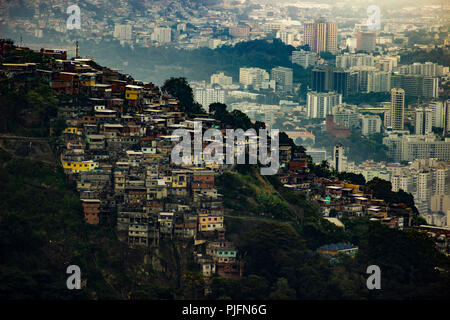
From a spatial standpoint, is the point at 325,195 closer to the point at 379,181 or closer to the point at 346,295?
the point at 379,181

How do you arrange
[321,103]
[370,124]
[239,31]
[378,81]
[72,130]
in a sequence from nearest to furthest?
[72,130] → [370,124] → [321,103] → [378,81] → [239,31]

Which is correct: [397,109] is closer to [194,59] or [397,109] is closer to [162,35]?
[194,59]

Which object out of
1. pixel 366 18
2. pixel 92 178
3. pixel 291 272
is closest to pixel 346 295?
pixel 291 272

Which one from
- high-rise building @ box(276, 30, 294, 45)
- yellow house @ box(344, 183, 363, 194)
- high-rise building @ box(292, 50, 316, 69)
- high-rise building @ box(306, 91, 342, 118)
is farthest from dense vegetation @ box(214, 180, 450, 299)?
high-rise building @ box(276, 30, 294, 45)

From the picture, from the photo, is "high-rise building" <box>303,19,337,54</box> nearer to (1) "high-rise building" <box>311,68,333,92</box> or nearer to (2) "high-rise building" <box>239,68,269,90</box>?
(1) "high-rise building" <box>311,68,333,92</box>

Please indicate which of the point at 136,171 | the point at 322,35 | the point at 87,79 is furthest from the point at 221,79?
the point at 136,171

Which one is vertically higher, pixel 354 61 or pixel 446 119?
pixel 354 61

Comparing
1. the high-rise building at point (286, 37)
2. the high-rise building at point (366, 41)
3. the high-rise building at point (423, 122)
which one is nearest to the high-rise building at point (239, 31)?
the high-rise building at point (286, 37)
